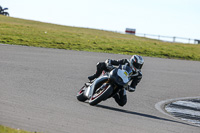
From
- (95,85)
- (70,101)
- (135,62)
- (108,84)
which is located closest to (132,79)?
(135,62)

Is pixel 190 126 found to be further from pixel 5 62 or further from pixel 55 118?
pixel 5 62

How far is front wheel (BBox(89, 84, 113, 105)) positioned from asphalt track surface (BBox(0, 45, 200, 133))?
0.17 meters

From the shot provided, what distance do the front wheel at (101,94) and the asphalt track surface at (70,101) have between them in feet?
0.55

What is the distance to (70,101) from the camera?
9617mm

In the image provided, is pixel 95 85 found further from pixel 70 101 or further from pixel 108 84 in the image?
pixel 70 101

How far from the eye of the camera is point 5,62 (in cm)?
1656

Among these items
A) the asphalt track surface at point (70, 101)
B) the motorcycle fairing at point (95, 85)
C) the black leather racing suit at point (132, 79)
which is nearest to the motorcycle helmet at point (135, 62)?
the black leather racing suit at point (132, 79)

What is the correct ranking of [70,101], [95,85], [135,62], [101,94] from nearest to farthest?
[101,94] < [135,62] < [95,85] < [70,101]

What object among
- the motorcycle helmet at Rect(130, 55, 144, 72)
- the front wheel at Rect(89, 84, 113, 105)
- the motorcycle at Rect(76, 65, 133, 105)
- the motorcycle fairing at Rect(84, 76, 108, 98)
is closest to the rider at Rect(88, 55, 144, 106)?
the motorcycle helmet at Rect(130, 55, 144, 72)

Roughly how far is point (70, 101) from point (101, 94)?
110 centimetres

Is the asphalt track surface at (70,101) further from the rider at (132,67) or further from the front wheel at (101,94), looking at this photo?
the rider at (132,67)

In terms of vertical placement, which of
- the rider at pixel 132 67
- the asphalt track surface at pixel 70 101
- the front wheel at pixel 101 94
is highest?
the rider at pixel 132 67

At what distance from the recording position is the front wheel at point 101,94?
8.70 metres

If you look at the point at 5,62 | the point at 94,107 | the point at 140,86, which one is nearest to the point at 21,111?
the point at 94,107
